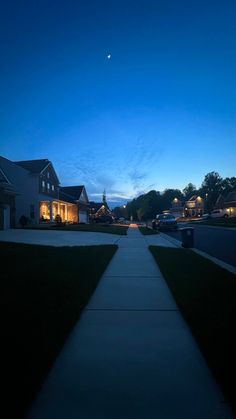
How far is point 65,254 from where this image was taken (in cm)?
985

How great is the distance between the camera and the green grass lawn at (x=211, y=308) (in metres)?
2.78

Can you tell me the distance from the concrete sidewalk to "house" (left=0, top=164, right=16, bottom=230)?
65.4 feet

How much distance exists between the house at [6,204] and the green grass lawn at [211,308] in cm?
1800

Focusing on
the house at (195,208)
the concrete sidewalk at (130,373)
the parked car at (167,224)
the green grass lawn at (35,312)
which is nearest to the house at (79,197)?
the parked car at (167,224)

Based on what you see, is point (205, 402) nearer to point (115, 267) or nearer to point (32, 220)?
point (115, 267)

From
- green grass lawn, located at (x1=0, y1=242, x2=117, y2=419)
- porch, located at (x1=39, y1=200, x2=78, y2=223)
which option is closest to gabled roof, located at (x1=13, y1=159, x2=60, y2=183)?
porch, located at (x1=39, y1=200, x2=78, y2=223)

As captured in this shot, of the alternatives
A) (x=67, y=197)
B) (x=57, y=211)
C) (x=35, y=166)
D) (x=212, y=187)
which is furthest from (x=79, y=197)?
(x=212, y=187)

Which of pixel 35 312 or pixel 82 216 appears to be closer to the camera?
pixel 35 312

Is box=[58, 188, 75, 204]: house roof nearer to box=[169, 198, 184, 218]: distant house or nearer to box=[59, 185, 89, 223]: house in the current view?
box=[59, 185, 89, 223]: house

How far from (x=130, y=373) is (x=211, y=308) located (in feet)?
7.06

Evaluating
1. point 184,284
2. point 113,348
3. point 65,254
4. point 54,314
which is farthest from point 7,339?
point 65,254

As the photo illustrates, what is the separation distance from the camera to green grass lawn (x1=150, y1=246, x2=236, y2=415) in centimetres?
278

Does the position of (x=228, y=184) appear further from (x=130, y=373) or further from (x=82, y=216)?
(x=130, y=373)

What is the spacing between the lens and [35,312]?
4.27 metres
